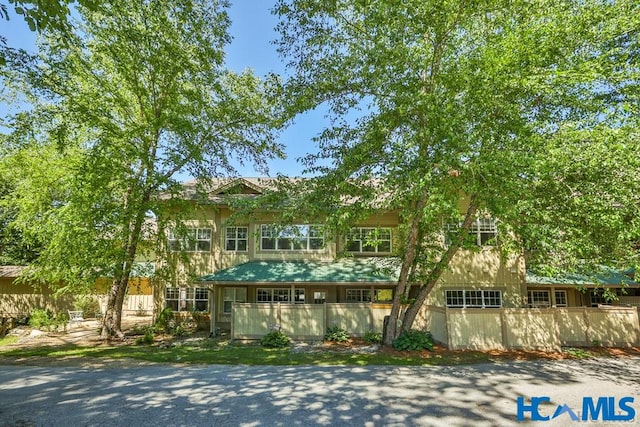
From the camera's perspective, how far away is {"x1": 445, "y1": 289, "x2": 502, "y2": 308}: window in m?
17.5

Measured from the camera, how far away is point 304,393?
822cm

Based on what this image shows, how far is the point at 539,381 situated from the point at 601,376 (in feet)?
6.72

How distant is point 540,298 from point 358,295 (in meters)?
9.43

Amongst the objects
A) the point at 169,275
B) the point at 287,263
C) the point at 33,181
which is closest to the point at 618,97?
the point at 287,263

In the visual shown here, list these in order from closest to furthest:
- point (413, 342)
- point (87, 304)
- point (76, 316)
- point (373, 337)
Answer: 1. point (413, 342)
2. point (373, 337)
3. point (76, 316)
4. point (87, 304)

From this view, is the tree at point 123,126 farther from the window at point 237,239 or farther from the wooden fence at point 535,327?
the wooden fence at point 535,327

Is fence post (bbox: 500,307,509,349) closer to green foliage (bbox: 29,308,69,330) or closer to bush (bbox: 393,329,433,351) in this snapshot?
bush (bbox: 393,329,433,351)

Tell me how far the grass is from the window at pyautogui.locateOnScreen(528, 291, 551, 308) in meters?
8.41

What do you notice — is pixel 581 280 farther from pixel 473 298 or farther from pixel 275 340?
pixel 275 340

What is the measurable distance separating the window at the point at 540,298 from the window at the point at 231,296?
14898 millimetres

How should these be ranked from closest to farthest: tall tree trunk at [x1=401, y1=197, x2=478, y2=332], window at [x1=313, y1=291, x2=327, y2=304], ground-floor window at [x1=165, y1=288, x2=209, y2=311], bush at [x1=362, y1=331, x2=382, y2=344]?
tall tree trunk at [x1=401, y1=197, x2=478, y2=332] < bush at [x1=362, y1=331, x2=382, y2=344] < window at [x1=313, y1=291, x2=327, y2=304] < ground-floor window at [x1=165, y1=288, x2=209, y2=311]

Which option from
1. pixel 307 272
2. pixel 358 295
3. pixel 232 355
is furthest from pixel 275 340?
pixel 358 295

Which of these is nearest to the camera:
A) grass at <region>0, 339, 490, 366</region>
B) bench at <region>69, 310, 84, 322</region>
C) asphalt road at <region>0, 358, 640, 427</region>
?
asphalt road at <region>0, 358, 640, 427</region>

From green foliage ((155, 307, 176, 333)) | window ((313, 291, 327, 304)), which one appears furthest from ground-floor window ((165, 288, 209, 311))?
window ((313, 291, 327, 304))
